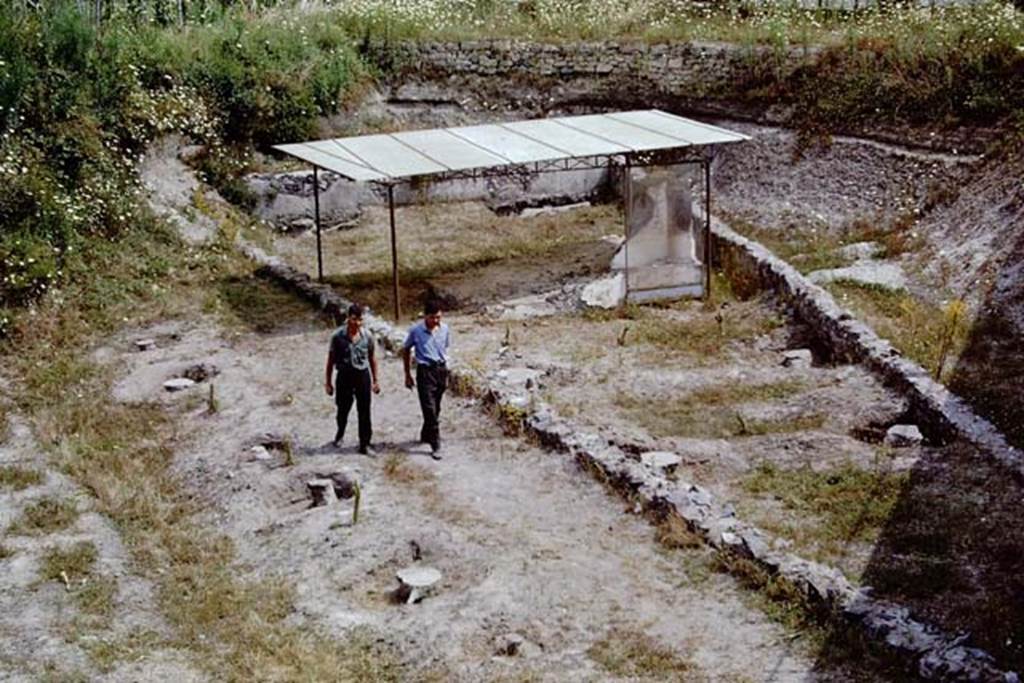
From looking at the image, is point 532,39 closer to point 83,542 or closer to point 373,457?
point 373,457

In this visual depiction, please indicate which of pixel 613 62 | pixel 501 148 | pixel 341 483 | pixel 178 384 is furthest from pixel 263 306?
pixel 613 62

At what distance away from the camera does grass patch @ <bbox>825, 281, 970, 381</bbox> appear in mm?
15031

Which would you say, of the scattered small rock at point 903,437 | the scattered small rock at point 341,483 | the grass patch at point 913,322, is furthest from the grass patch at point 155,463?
the grass patch at point 913,322

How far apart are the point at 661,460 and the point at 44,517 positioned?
551 centimetres

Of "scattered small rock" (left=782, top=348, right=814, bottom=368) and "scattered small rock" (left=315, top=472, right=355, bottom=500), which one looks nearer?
"scattered small rock" (left=315, top=472, right=355, bottom=500)

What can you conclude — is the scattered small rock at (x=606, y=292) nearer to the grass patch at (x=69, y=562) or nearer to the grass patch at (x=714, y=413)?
the grass patch at (x=714, y=413)

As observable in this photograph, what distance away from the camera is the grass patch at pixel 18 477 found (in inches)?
505

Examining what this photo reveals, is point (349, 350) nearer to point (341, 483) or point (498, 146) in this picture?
point (341, 483)

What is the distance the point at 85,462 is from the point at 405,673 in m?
5.36

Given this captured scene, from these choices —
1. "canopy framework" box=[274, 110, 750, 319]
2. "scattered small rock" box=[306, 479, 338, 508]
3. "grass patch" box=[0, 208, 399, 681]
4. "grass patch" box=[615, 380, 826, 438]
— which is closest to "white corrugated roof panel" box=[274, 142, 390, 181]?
"canopy framework" box=[274, 110, 750, 319]

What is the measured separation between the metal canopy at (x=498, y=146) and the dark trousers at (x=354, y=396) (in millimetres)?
5185

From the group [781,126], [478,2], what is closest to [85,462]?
[781,126]

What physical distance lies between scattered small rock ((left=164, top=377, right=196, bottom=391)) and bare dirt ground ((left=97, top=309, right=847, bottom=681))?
18 cm

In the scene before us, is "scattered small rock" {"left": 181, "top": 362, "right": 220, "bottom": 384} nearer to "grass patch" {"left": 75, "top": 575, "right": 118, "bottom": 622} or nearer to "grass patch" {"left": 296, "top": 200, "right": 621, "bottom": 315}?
"grass patch" {"left": 296, "top": 200, "right": 621, "bottom": 315}
